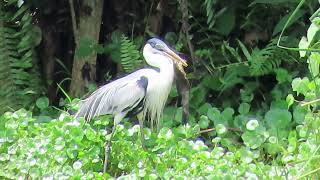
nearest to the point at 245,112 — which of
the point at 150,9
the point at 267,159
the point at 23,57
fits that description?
the point at 267,159

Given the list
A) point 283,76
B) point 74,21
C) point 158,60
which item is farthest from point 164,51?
point 74,21

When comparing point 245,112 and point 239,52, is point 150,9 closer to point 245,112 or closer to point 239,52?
point 239,52

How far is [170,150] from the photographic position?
408 cm

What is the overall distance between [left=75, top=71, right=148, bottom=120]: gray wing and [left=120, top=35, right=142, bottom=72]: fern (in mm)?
867

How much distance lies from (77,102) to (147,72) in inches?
22.9

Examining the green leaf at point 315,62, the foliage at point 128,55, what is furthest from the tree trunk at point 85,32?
the green leaf at point 315,62

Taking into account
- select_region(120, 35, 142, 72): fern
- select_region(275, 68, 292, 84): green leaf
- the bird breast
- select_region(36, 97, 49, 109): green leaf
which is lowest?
select_region(36, 97, 49, 109): green leaf

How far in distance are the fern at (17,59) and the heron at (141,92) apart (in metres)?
1.27

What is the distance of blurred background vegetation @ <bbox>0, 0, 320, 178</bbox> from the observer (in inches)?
187

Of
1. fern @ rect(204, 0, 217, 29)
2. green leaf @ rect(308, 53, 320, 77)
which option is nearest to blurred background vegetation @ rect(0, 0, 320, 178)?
fern @ rect(204, 0, 217, 29)

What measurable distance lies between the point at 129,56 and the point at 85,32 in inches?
16.9

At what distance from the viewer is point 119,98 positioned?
4207mm

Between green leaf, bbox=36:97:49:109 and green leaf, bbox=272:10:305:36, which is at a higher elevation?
green leaf, bbox=272:10:305:36

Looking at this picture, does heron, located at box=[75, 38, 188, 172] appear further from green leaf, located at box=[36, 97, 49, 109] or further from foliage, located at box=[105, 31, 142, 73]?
green leaf, located at box=[36, 97, 49, 109]
